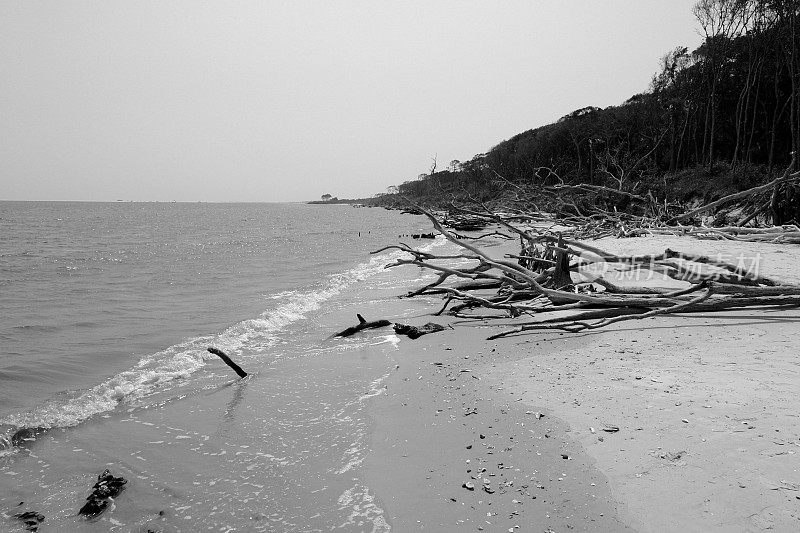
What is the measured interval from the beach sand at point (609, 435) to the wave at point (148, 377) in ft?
10.6

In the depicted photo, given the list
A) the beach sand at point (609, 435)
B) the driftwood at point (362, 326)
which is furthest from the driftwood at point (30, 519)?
the driftwood at point (362, 326)

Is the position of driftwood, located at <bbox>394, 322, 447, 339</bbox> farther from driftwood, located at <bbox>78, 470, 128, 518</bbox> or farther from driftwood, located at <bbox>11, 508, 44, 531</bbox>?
driftwood, located at <bbox>11, 508, 44, 531</bbox>

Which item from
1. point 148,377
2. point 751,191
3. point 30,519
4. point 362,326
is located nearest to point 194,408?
point 148,377

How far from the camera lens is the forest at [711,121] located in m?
20.8

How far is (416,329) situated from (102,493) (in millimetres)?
4680

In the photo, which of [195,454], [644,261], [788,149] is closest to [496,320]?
[644,261]

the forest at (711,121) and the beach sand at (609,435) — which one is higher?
the forest at (711,121)

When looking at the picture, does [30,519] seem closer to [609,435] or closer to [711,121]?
[609,435]

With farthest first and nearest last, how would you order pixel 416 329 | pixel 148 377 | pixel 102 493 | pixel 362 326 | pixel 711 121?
1. pixel 711 121
2. pixel 362 326
3. pixel 416 329
4. pixel 148 377
5. pixel 102 493

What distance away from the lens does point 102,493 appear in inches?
131

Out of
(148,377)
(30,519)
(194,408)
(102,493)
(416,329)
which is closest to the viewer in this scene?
(30,519)

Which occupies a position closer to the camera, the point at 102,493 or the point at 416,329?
the point at 102,493

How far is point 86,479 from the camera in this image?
12.2 ft

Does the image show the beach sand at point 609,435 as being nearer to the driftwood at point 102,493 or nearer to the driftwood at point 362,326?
the driftwood at point 102,493
